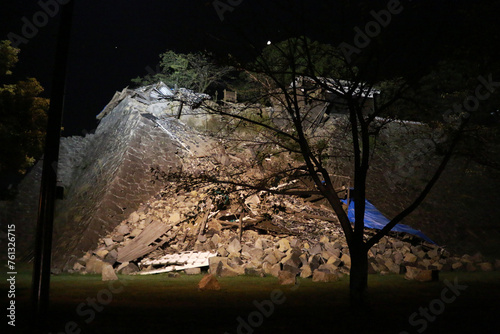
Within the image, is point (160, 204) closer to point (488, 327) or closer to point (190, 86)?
point (488, 327)

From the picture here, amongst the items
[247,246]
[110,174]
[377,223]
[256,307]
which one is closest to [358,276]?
[256,307]

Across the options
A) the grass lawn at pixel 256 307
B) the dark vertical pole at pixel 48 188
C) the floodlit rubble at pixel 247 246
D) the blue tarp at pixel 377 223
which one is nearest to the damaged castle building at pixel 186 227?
the floodlit rubble at pixel 247 246

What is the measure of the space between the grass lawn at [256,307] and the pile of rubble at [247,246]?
0.95 m

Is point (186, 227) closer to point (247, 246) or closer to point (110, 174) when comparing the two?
point (247, 246)

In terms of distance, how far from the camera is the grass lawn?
6059mm

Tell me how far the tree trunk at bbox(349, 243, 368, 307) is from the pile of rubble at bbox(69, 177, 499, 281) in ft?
11.3

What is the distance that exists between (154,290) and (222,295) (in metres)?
1.93

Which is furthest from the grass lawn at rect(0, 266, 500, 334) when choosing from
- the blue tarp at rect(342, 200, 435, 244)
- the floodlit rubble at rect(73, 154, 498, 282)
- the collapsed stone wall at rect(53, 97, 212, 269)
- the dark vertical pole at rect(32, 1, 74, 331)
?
the blue tarp at rect(342, 200, 435, 244)

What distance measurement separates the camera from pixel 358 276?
24.6ft

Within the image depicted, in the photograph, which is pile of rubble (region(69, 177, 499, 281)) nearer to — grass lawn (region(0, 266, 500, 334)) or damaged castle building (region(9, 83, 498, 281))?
damaged castle building (region(9, 83, 498, 281))

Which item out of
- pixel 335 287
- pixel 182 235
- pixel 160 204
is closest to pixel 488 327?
pixel 335 287

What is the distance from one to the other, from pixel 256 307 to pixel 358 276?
215 centimetres

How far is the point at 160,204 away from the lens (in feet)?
57.0

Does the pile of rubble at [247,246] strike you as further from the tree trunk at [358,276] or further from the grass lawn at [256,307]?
the tree trunk at [358,276]
